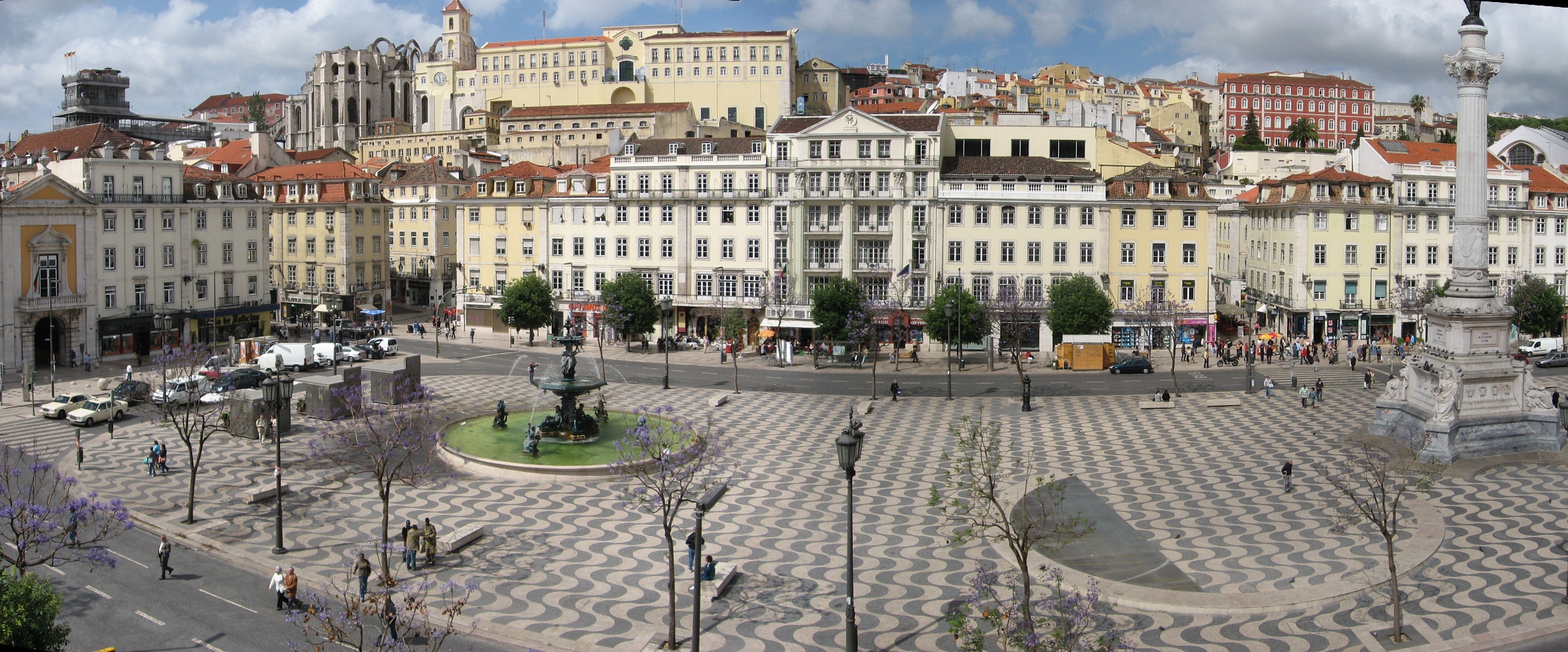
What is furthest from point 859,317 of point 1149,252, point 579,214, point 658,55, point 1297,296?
point 658,55

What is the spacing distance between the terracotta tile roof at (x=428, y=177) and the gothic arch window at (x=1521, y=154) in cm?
7445

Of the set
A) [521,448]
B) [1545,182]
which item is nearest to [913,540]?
[521,448]

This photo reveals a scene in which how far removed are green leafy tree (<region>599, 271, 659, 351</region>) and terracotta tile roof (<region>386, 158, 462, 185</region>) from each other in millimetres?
27049

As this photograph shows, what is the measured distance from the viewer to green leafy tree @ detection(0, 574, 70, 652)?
14180 millimetres

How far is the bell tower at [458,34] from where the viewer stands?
461ft

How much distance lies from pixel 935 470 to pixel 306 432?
21.9m

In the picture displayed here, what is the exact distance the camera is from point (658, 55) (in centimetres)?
11656

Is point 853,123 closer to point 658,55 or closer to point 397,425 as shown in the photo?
point 397,425

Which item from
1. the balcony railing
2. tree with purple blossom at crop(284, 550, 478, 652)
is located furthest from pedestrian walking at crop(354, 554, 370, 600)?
A: the balcony railing

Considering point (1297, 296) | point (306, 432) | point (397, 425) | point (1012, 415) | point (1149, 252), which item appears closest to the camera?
point (397, 425)

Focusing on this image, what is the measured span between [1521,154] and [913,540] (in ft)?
243

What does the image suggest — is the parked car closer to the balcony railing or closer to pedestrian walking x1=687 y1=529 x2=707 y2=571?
pedestrian walking x1=687 y1=529 x2=707 y2=571

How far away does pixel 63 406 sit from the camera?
4238 cm

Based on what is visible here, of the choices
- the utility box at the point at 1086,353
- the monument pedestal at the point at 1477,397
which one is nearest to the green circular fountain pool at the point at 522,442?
the monument pedestal at the point at 1477,397
